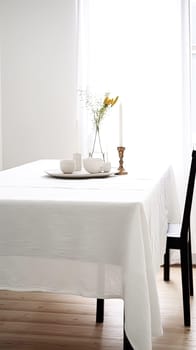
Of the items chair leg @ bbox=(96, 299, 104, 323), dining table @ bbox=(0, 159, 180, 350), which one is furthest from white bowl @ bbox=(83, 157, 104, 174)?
chair leg @ bbox=(96, 299, 104, 323)

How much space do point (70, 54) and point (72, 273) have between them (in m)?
2.57

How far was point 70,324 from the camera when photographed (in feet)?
10.6

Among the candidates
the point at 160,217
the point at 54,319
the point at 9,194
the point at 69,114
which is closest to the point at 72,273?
the point at 9,194

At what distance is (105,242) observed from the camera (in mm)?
2205

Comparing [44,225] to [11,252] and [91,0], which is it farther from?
[91,0]

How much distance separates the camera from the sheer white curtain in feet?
14.0

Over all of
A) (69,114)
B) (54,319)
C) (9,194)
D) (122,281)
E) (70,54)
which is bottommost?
(54,319)

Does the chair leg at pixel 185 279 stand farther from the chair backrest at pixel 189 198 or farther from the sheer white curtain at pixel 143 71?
the sheer white curtain at pixel 143 71

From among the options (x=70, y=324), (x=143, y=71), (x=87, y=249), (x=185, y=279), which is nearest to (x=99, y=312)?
(x=70, y=324)

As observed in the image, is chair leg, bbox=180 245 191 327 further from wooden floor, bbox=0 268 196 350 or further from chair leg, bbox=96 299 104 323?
chair leg, bbox=96 299 104 323

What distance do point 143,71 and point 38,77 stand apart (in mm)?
804

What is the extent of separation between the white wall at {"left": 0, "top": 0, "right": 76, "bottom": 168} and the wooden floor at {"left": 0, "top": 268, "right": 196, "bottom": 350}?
129cm

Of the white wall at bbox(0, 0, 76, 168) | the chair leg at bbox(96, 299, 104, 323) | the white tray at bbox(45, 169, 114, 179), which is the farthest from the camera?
the white wall at bbox(0, 0, 76, 168)

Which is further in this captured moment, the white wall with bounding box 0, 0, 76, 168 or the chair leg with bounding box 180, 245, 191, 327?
the white wall with bounding box 0, 0, 76, 168
